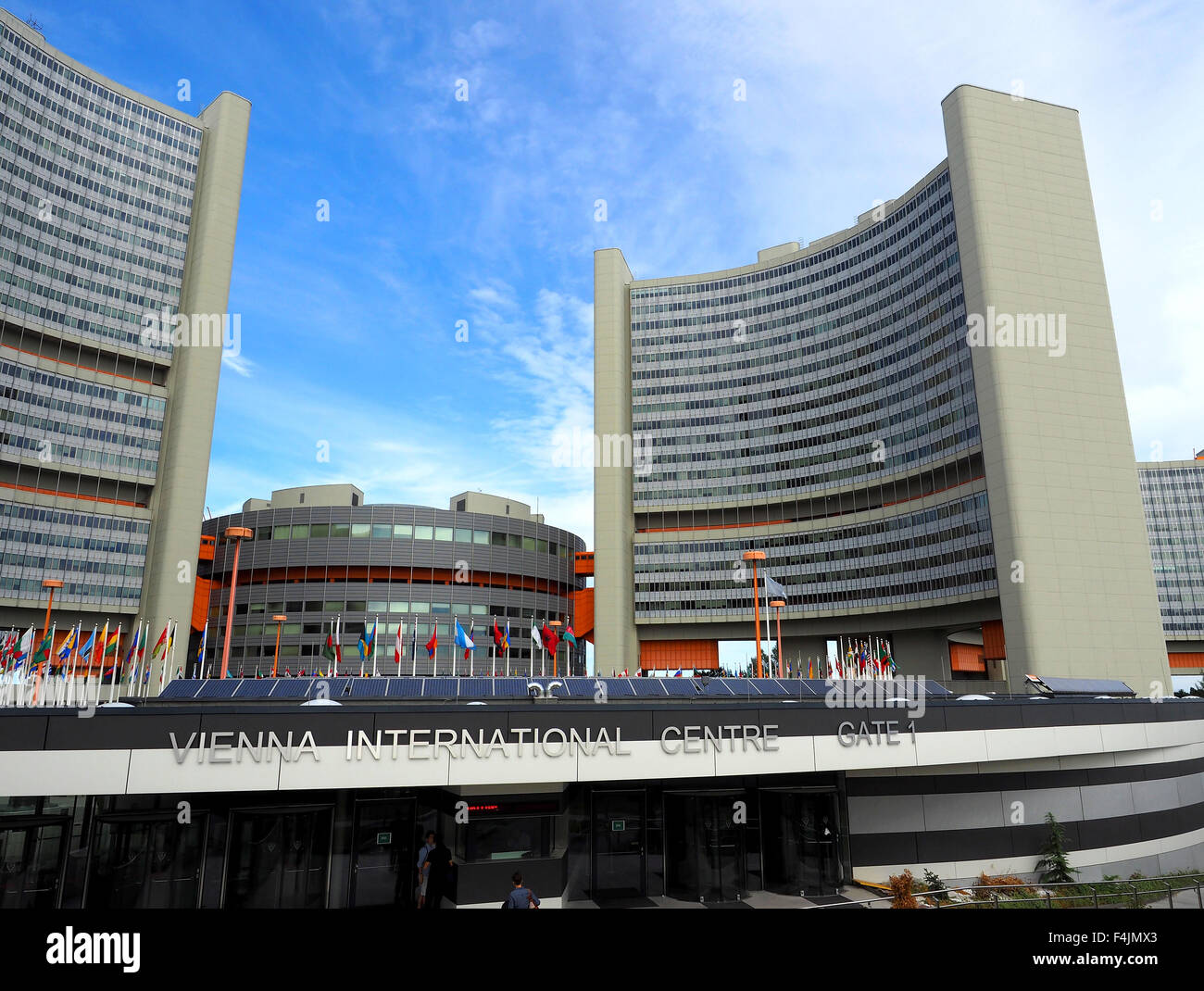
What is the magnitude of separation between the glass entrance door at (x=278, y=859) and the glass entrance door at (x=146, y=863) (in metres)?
0.95

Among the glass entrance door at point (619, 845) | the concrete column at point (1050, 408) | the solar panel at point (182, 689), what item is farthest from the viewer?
the concrete column at point (1050, 408)

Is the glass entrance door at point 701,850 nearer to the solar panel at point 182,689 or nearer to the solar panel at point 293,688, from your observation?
the solar panel at point 293,688

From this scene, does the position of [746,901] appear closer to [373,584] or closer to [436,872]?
[436,872]

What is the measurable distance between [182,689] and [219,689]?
1.70 m

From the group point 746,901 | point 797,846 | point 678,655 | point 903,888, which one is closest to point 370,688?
point 746,901

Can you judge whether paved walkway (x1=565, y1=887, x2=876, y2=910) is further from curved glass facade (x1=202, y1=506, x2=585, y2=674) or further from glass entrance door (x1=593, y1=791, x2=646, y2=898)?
curved glass facade (x1=202, y1=506, x2=585, y2=674)

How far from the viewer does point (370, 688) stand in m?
31.4

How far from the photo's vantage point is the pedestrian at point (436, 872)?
19.5 metres

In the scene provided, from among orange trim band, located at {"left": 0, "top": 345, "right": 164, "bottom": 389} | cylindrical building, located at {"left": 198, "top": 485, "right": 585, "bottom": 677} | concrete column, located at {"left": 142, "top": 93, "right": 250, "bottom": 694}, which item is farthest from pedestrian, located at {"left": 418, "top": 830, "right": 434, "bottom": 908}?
orange trim band, located at {"left": 0, "top": 345, "right": 164, "bottom": 389}

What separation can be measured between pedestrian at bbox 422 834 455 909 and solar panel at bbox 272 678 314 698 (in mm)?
12034

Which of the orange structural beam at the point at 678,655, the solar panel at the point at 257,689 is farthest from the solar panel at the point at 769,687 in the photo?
the orange structural beam at the point at 678,655

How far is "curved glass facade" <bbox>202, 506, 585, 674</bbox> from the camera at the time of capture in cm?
9656

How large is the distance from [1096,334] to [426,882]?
272ft
